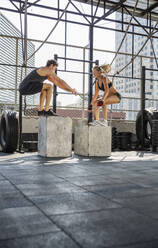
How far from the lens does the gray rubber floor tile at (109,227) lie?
1638mm

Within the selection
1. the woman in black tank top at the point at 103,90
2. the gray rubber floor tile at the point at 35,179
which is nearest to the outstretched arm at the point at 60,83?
the woman in black tank top at the point at 103,90

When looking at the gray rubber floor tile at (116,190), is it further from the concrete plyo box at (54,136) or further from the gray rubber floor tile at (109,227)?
the concrete plyo box at (54,136)

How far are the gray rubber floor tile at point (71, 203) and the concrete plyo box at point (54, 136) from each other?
4044 mm

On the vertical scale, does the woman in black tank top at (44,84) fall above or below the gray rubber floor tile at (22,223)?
above

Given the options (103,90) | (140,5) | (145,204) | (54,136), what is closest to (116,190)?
(145,204)

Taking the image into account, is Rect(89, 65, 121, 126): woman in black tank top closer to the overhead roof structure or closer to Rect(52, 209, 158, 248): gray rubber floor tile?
the overhead roof structure

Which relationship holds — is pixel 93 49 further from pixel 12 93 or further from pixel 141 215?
pixel 141 215

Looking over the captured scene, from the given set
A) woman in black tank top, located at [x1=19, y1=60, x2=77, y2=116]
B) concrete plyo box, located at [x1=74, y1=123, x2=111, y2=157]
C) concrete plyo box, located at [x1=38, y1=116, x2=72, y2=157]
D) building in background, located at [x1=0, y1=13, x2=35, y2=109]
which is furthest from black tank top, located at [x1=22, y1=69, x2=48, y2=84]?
building in background, located at [x1=0, y1=13, x2=35, y2=109]

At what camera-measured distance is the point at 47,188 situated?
125 inches

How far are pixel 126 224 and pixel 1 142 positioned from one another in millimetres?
7243

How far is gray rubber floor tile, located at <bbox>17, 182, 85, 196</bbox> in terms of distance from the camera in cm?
295

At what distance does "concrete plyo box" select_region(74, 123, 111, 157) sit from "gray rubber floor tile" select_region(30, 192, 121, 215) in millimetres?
4447

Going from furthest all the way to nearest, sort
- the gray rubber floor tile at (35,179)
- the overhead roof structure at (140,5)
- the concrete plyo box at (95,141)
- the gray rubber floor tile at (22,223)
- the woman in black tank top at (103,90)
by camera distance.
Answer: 1. the overhead roof structure at (140,5)
2. the woman in black tank top at (103,90)
3. the concrete plyo box at (95,141)
4. the gray rubber floor tile at (35,179)
5. the gray rubber floor tile at (22,223)

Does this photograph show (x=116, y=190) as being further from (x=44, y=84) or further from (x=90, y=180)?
(x=44, y=84)
